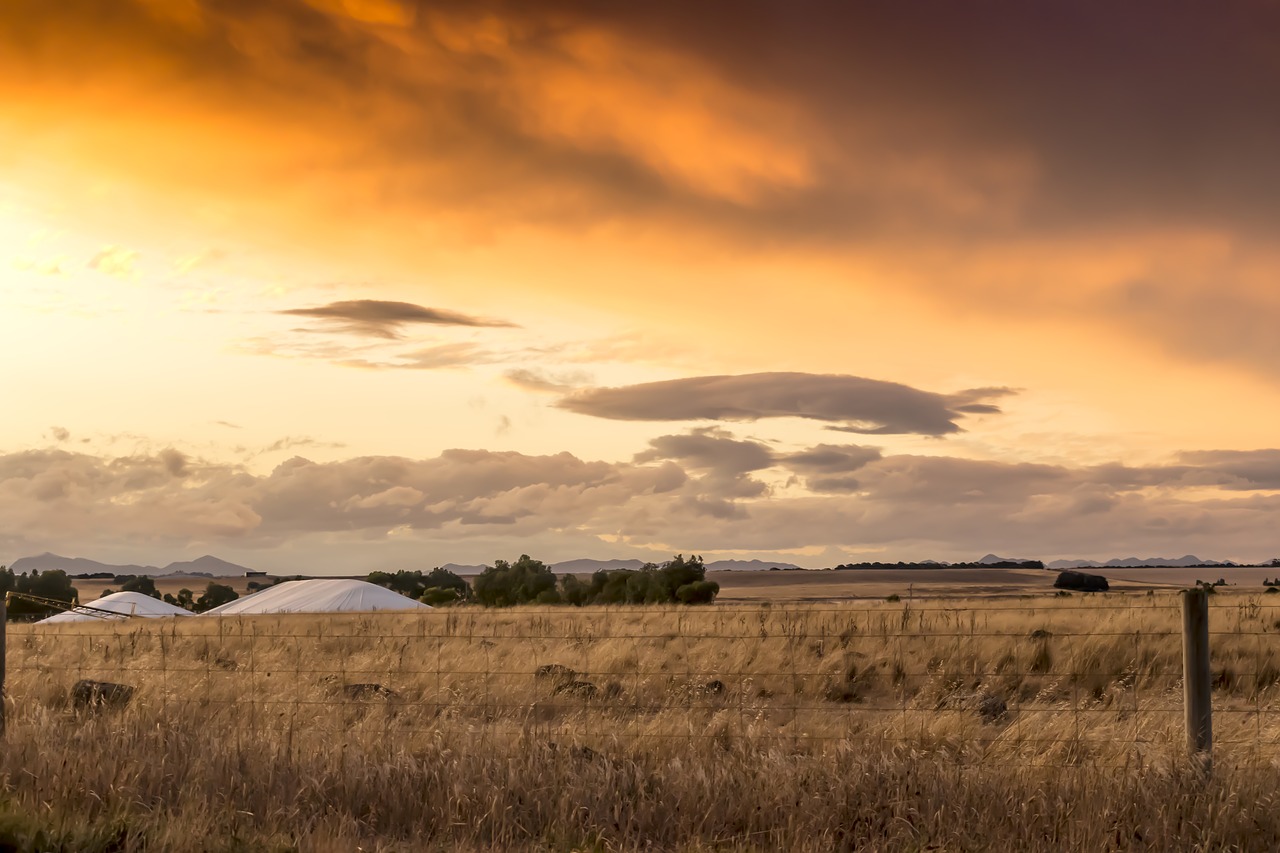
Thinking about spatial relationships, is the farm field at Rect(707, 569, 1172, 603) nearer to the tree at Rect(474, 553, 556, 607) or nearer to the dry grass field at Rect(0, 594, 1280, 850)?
the tree at Rect(474, 553, 556, 607)

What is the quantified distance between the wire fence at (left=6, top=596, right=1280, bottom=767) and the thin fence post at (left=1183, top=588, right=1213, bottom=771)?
0.26 m

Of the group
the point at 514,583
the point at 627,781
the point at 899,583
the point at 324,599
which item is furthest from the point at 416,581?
the point at 627,781

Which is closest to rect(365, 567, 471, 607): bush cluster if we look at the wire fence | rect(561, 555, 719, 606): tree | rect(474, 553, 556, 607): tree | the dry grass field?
rect(474, 553, 556, 607): tree

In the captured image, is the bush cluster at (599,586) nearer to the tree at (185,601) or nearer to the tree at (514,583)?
the tree at (514,583)

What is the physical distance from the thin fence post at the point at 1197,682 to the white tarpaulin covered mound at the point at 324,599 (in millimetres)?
53703

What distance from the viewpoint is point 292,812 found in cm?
835

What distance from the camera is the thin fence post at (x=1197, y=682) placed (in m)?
9.66

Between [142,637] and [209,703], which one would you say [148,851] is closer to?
[209,703]

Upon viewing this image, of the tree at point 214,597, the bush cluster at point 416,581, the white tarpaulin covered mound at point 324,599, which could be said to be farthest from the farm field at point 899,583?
the white tarpaulin covered mound at point 324,599

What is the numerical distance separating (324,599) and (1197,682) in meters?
59.2

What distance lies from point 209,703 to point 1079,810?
11.4 metres

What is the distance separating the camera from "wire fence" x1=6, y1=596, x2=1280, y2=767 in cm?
1134

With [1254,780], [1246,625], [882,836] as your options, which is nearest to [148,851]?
[882,836]

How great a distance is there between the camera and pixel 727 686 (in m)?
20.2
